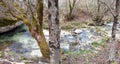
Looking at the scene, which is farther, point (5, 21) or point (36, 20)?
point (5, 21)

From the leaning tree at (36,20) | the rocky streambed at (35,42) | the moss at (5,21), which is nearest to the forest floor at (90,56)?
the rocky streambed at (35,42)

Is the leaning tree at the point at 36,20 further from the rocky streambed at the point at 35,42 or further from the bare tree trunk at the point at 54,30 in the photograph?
the bare tree trunk at the point at 54,30

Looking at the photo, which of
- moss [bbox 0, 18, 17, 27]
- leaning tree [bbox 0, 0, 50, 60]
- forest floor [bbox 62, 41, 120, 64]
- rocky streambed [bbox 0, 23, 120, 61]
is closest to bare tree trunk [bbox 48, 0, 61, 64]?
leaning tree [bbox 0, 0, 50, 60]

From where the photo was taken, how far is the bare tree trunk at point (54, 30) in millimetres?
4160

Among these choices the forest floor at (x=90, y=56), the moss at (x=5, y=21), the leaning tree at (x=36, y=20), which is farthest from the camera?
the moss at (x=5, y=21)

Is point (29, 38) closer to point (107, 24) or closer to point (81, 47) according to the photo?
point (81, 47)

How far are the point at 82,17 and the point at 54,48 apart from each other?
8541mm

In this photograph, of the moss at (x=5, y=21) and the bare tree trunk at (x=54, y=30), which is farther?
the moss at (x=5, y=21)

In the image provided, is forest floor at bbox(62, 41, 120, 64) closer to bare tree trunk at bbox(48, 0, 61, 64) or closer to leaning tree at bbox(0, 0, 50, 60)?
leaning tree at bbox(0, 0, 50, 60)

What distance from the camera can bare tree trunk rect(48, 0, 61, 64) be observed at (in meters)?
4.16

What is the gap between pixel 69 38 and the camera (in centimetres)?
977

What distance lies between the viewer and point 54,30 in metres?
4.30

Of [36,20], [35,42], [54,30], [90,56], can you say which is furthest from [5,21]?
[54,30]

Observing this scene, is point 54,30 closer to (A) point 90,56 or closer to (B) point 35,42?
(A) point 90,56
